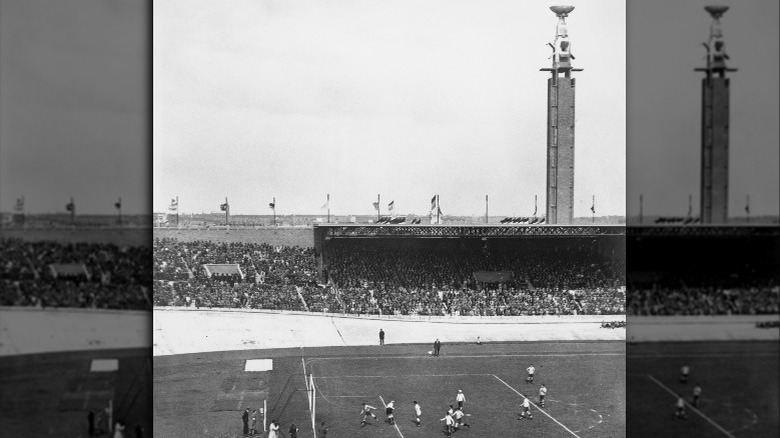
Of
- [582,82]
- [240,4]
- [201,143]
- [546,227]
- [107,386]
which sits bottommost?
[107,386]

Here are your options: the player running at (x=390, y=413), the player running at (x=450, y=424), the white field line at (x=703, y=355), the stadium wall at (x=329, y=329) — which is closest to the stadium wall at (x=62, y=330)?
the stadium wall at (x=329, y=329)

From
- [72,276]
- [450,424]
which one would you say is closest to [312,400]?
[450,424]

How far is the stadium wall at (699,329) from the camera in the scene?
9.77m

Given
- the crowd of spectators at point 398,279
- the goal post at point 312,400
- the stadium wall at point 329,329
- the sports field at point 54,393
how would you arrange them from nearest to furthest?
the sports field at point 54,393 → the goal post at point 312,400 → the stadium wall at point 329,329 → the crowd of spectators at point 398,279

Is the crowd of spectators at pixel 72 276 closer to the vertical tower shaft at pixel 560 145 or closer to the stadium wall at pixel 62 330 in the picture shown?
the stadium wall at pixel 62 330

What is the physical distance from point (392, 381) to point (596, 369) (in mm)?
4365

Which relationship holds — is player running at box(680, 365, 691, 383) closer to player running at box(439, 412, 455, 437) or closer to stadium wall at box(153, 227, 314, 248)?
player running at box(439, 412, 455, 437)

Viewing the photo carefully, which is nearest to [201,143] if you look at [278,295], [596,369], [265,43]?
[265,43]

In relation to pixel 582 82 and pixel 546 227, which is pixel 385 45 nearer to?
pixel 582 82

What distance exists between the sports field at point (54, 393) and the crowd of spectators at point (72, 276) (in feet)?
3.27

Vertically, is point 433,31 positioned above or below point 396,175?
above

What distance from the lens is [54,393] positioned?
1044cm

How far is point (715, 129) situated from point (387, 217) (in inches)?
345

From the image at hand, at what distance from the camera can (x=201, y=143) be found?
1656 cm
